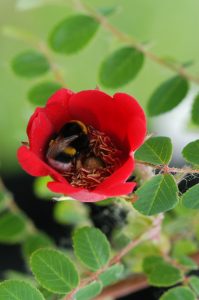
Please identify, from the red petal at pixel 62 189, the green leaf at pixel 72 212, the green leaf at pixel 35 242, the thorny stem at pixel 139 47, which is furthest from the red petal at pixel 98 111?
the green leaf at pixel 72 212

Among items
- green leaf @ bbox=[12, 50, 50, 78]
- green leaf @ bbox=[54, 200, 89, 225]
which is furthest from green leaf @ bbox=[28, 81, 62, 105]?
green leaf @ bbox=[54, 200, 89, 225]

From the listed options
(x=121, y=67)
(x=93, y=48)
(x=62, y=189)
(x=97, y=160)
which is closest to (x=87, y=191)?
(x=62, y=189)

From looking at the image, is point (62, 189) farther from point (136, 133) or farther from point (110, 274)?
point (110, 274)

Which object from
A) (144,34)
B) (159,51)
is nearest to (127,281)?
(159,51)

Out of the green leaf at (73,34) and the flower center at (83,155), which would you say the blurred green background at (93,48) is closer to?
the green leaf at (73,34)

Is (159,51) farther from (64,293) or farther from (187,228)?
(64,293)

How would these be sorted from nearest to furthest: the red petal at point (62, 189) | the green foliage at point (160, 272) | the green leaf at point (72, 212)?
the red petal at point (62, 189) < the green foliage at point (160, 272) < the green leaf at point (72, 212)

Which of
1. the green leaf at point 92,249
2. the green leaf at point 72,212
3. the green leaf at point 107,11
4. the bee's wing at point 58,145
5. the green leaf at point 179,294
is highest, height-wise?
the green leaf at point 107,11
